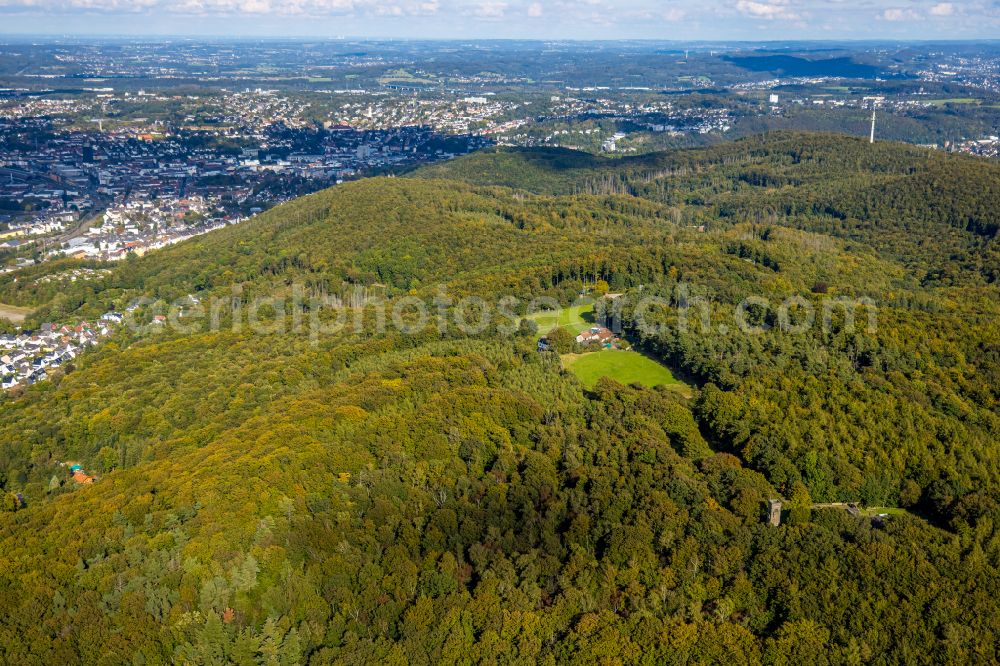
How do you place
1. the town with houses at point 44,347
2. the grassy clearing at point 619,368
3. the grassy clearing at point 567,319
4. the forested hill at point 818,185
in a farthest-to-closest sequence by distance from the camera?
1. the forested hill at point 818,185
2. the town with houses at point 44,347
3. the grassy clearing at point 567,319
4. the grassy clearing at point 619,368

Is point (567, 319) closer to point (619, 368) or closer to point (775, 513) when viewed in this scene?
point (619, 368)

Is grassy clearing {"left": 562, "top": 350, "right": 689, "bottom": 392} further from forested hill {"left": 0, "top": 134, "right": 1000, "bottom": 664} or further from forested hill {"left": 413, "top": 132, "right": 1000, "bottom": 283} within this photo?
forested hill {"left": 413, "top": 132, "right": 1000, "bottom": 283}

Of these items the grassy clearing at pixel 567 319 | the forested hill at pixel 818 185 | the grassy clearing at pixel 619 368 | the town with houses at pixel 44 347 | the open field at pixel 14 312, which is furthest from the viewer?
the forested hill at pixel 818 185

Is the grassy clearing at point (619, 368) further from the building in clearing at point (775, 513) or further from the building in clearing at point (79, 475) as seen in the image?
the building in clearing at point (79, 475)

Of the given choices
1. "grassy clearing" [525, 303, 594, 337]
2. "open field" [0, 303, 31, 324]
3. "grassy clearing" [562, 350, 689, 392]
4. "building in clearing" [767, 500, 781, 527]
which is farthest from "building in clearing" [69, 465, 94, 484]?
"open field" [0, 303, 31, 324]

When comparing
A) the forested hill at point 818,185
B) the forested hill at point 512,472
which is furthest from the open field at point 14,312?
the forested hill at point 818,185

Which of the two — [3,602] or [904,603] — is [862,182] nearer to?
[904,603]

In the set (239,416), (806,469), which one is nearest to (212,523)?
(239,416)
